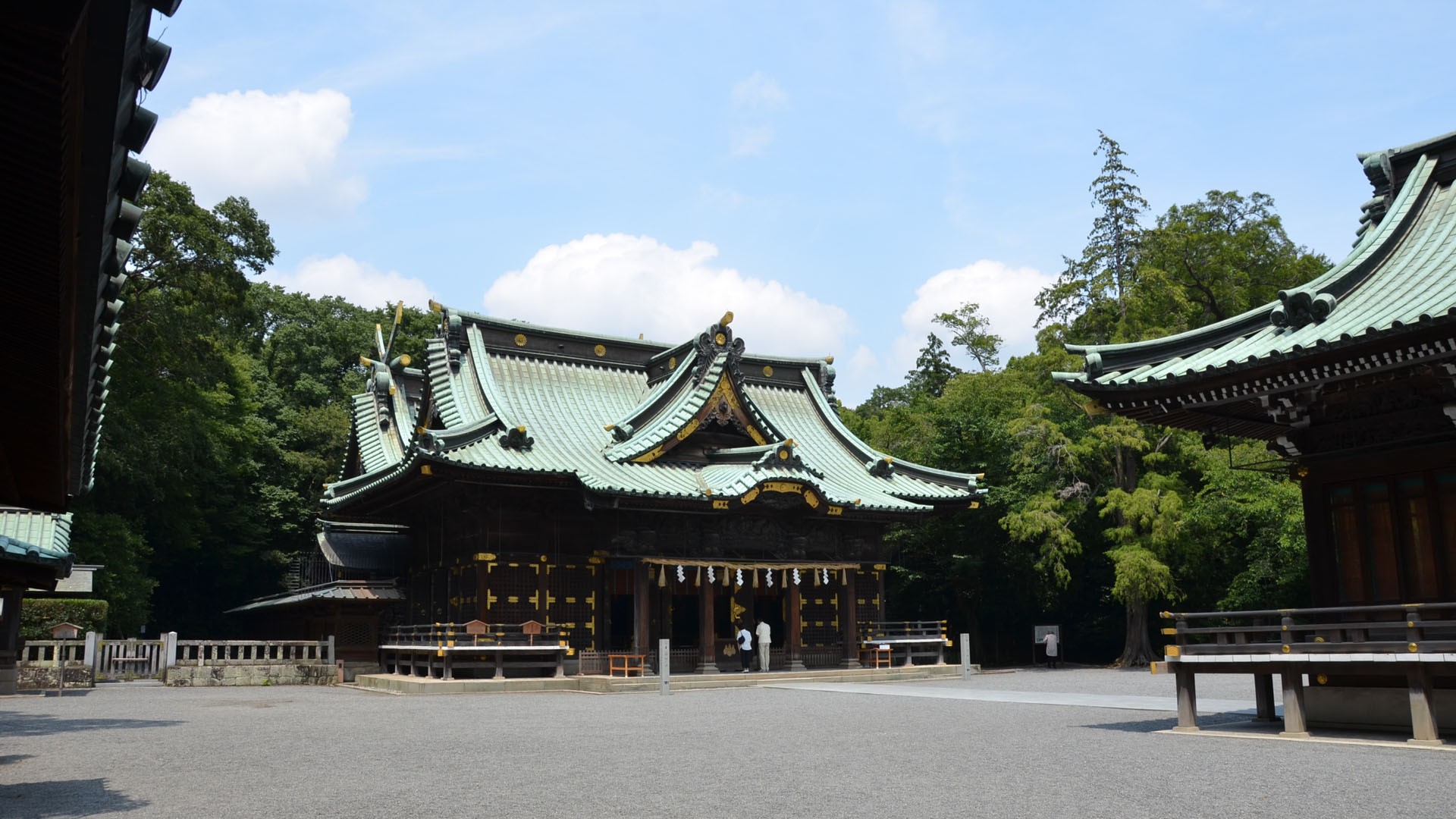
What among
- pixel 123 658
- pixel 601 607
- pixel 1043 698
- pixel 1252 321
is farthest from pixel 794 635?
pixel 123 658

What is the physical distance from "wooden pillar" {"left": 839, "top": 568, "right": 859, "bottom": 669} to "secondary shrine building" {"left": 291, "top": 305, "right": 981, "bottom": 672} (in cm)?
5

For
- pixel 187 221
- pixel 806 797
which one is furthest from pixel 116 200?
Result: pixel 187 221

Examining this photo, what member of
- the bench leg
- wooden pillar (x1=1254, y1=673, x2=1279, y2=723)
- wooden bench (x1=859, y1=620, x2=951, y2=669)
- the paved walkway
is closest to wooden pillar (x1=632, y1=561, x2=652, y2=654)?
the paved walkway

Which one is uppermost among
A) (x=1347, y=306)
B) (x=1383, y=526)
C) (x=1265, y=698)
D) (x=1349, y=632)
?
(x=1347, y=306)

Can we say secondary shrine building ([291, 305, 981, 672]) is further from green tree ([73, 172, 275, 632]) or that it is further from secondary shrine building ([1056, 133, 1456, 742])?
secondary shrine building ([1056, 133, 1456, 742])

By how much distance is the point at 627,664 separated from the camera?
88.7 feet

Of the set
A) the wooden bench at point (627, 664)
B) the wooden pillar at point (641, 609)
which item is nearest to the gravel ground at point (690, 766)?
the wooden bench at point (627, 664)

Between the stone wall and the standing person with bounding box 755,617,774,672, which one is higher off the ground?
the standing person with bounding box 755,617,774,672

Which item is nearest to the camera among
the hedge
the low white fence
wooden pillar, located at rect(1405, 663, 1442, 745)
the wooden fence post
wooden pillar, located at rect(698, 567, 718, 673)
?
wooden pillar, located at rect(1405, 663, 1442, 745)

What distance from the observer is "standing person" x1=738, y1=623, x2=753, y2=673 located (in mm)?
28875

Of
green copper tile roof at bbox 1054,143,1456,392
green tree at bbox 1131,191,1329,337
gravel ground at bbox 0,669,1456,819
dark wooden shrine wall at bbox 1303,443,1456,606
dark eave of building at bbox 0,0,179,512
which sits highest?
green tree at bbox 1131,191,1329,337

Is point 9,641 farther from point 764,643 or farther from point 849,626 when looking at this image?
point 849,626

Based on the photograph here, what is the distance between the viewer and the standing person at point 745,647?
94.7 ft

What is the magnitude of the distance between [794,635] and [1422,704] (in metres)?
18.4
